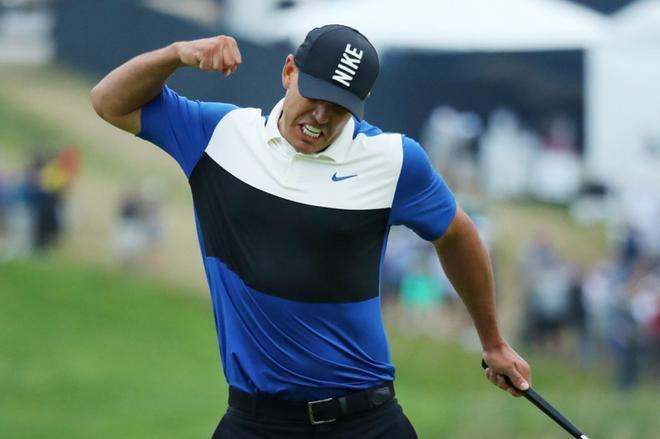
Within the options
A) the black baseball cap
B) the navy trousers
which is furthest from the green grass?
the black baseball cap

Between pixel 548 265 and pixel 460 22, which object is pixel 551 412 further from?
pixel 460 22

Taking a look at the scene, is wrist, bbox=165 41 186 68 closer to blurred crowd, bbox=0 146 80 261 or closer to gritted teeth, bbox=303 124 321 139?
gritted teeth, bbox=303 124 321 139

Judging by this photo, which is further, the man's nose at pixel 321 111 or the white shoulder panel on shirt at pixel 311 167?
the white shoulder panel on shirt at pixel 311 167

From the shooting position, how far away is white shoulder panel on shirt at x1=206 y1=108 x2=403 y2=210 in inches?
185

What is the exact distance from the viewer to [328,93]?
4512 millimetres

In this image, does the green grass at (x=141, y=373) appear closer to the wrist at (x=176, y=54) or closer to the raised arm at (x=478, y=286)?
the raised arm at (x=478, y=286)

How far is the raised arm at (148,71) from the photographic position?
14.2 ft

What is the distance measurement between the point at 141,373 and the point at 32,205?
2.73m

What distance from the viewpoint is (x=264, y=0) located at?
1648 centimetres

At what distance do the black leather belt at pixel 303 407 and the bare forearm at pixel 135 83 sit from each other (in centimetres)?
105

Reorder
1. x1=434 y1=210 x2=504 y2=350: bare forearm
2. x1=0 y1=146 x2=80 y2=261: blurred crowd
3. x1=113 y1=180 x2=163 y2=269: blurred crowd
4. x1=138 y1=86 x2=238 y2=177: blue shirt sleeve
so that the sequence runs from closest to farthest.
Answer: x1=138 y1=86 x2=238 y2=177: blue shirt sleeve, x1=434 y1=210 x2=504 y2=350: bare forearm, x1=0 y1=146 x2=80 y2=261: blurred crowd, x1=113 y1=180 x2=163 y2=269: blurred crowd

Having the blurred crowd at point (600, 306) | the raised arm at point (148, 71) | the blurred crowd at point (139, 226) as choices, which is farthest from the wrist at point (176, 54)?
the blurred crowd at point (139, 226)

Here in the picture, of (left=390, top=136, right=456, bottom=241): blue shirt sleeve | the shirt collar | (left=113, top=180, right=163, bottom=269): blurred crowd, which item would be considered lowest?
(left=113, top=180, right=163, bottom=269): blurred crowd

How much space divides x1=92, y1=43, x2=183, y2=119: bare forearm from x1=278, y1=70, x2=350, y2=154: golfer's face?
0.39 metres
